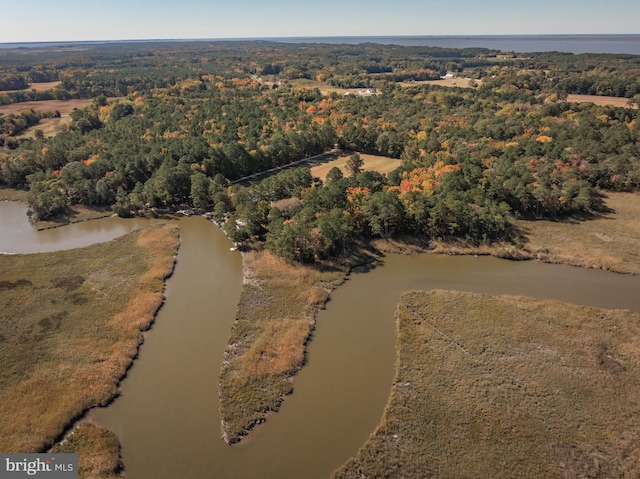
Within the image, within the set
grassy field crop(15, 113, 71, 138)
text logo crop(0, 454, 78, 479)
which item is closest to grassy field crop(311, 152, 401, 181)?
text logo crop(0, 454, 78, 479)

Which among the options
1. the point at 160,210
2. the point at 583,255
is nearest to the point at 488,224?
the point at 583,255

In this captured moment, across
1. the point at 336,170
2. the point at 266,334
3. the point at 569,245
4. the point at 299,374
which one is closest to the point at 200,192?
the point at 336,170

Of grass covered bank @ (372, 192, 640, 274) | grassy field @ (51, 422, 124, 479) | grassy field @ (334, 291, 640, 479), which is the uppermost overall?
grass covered bank @ (372, 192, 640, 274)

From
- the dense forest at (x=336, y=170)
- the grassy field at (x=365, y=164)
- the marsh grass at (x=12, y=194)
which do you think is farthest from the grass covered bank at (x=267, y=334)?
the marsh grass at (x=12, y=194)

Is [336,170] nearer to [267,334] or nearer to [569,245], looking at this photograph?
[569,245]

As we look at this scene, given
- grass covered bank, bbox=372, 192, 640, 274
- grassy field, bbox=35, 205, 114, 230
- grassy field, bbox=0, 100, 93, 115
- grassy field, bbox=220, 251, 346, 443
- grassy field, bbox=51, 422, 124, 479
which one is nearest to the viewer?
grassy field, bbox=51, 422, 124, 479

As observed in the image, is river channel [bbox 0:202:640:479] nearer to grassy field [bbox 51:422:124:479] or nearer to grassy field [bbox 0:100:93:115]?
grassy field [bbox 51:422:124:479]
